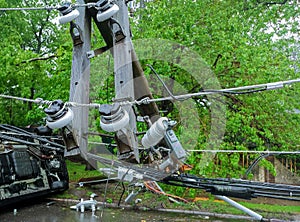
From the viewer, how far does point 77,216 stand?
19.0ft

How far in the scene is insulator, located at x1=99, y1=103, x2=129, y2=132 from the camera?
2561mm

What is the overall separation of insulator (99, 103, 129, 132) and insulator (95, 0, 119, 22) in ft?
2.77

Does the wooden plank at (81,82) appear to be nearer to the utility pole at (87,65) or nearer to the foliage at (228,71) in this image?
the utility pole at (87,65)

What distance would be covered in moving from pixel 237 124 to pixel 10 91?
20.8ft

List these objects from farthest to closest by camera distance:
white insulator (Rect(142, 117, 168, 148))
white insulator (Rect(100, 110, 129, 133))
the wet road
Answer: the wet road < white insulator (Rect(142, 117, 168, 148)) < white insulator (Rect(100, 110, 129, 133))

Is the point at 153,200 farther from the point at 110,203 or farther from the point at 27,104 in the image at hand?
the point at 27,104

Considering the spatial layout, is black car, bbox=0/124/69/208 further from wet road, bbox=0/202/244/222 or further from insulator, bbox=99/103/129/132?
insulator, bbox=99/103/129/132

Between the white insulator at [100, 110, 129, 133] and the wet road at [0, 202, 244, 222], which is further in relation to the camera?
the wet road at [0, 202, 244, 222]

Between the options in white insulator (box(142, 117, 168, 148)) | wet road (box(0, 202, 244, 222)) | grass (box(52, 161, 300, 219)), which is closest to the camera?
white insulator (box(142, 117, 168, 148))

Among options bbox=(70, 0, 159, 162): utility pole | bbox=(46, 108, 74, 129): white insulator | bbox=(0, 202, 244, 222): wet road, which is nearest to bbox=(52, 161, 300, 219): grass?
bbox=(0, 202, 244, 222): wet road

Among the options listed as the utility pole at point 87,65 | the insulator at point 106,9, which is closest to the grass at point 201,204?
the utility pole at point 87,65

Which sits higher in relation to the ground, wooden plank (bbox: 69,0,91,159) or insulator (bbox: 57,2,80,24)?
insulator (bbox: 57,2,80,24)

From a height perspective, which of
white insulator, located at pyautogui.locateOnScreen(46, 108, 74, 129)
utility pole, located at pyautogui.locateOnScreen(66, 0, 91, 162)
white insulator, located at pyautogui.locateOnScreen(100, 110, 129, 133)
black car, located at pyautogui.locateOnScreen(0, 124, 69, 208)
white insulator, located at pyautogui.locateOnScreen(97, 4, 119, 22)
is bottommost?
black car, located at pyautogui.locateOnScreen(0, 124, 69, 208)

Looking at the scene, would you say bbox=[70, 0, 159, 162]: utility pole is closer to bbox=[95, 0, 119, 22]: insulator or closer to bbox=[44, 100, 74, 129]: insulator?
bbox=[95, 0, 119, 22]: insulator
